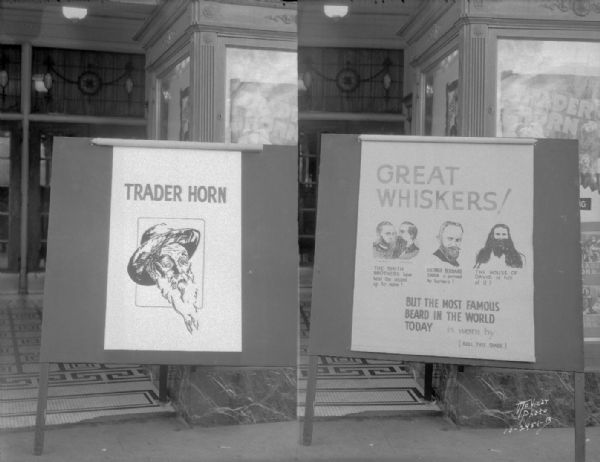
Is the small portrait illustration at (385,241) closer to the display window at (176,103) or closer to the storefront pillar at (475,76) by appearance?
the storefront pillar at (475,76)

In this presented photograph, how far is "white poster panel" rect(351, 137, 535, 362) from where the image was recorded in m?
3.93

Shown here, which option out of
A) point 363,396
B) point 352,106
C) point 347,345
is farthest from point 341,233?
point 363,396

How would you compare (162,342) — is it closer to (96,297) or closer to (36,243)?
(96,297)

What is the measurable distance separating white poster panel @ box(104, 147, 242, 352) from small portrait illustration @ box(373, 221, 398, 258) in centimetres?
64

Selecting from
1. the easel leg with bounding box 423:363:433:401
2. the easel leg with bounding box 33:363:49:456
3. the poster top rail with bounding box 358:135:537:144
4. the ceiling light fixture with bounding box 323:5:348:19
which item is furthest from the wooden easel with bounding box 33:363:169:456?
the ceiling light fixture with bounding box 323:5:348:19

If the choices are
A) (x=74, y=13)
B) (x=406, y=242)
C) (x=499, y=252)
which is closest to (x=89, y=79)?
(x=74, y=13)

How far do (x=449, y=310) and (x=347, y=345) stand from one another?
0.49 metres

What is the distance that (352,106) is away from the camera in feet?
15.2

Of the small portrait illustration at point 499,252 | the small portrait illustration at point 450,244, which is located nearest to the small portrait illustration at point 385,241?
the small portrait illustration at point 450,244

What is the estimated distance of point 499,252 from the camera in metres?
3.94

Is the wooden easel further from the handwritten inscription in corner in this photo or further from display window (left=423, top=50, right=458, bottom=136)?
the handwritten inscription in corner

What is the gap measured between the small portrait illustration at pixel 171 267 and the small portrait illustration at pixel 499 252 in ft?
4.25

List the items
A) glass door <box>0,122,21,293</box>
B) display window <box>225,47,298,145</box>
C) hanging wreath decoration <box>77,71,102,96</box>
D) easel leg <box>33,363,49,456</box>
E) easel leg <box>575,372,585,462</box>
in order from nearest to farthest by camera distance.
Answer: easel leg <box>33,363,49,456</box>, easel leg <box>575,372,585,462</box>, display window <box>225,47,298,145</box>, hanging wreath decoration <box>77,71,102,96</box>, glass door <box>0,122,21,293</box>

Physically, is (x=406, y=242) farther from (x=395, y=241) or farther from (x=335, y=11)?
(x=335, y=11)
